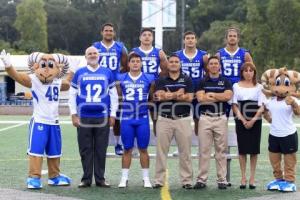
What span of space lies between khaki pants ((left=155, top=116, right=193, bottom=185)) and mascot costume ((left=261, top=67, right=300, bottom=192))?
3.67 feet

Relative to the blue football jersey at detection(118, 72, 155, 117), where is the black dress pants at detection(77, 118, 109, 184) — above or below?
below

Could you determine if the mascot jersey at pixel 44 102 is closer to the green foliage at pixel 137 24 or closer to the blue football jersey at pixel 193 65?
the blue football jersey at pixel 193 65

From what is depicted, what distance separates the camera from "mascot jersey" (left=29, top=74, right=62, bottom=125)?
845 centimetres

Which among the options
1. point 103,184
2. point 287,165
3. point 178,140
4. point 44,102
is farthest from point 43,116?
point 287,165

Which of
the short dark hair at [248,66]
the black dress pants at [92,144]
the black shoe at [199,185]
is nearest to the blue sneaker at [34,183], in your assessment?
the black dress pants at [92,144]

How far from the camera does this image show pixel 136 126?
8.23 metres

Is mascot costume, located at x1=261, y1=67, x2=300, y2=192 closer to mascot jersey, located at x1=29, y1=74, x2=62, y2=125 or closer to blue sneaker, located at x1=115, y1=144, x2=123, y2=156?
blue sneaker, located at x1=115, y1=144, x2=123, y2=156

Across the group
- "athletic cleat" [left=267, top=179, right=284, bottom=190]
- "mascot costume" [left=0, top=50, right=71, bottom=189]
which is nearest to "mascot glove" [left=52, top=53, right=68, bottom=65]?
"mascot costume" [left=0, top=50, right=71, bottom=189]

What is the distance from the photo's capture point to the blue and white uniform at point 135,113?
8203mm

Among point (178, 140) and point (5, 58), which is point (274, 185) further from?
point (5, 58)

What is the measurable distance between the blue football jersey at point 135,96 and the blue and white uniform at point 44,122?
104cm

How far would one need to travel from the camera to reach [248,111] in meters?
8.23

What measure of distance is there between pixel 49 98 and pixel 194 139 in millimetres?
2234

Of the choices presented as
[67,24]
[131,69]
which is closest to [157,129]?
[131,69]
